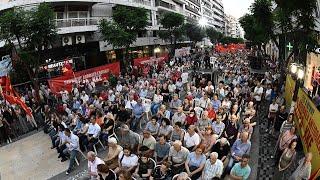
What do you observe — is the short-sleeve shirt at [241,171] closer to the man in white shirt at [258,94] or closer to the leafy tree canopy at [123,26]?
the man in white shirt at [258,94]

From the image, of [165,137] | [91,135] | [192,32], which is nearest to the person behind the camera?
[165,137]

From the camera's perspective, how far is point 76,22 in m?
33.8

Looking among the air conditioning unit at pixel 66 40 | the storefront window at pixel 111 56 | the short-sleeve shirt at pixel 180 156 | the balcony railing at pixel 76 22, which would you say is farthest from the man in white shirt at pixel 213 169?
the storefront window at pixel 111 56

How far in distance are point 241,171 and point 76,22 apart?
28.7m

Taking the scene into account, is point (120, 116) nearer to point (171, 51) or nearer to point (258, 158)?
point (258, 158)

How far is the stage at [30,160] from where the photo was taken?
11.8 m

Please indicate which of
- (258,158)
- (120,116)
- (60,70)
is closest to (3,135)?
(120,116)

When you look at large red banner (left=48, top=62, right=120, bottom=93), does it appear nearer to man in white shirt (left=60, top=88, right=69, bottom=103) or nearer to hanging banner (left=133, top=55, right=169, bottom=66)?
man in white shirt (left=60, top=88, right=69, bottom=103)

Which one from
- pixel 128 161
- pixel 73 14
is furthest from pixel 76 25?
pixel 128 161

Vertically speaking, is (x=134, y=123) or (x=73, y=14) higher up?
(x=73, y=14)

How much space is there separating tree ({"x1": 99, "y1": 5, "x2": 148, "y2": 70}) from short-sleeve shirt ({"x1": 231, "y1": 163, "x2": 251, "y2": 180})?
25710 mm

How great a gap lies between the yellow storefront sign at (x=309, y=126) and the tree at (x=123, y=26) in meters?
22.9

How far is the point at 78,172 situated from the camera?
11406 mm

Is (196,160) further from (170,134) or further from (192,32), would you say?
(192,32)
